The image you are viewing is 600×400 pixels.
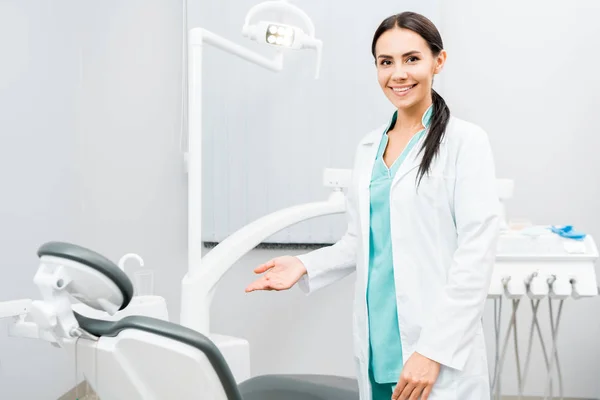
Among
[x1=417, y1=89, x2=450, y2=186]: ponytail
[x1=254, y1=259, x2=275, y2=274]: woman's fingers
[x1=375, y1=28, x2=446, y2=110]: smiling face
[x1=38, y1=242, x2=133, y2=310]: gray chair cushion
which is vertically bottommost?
[x1=254, y1=259, x2=275, y2=274]: woman's fingers

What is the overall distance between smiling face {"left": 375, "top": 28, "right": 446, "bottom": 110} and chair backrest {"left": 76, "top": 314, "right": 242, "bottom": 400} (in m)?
0.62

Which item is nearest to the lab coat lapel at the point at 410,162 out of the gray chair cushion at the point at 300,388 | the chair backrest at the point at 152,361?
the chair backrest at the point at 152,361

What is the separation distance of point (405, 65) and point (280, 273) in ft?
1.70

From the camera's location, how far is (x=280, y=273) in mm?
1342

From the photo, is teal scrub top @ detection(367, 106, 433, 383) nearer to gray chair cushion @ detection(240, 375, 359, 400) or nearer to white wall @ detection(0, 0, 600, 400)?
gray chair cushion @ detection(240, 375, 359, 400)

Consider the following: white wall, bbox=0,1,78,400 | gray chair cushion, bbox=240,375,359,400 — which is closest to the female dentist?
gray chair cushion, bbox=240,375,359,400

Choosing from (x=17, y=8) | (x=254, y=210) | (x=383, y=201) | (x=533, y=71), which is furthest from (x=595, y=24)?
(x=17, y=8)

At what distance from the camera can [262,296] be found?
2.73 metres

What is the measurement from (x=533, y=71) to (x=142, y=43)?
1.67m

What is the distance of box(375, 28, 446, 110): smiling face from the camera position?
117cm

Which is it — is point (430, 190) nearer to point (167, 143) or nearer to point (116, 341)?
point (116, 341)

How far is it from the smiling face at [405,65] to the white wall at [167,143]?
1.33m

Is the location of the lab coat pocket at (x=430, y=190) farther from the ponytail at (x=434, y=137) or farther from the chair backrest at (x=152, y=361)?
the chair backrest at (x=152, y=361)

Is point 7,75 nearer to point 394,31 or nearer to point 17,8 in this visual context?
point 17,8
